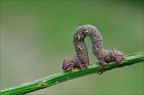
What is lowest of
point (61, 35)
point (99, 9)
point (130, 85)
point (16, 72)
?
point (130, 85)

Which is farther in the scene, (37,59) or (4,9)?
(4,9)

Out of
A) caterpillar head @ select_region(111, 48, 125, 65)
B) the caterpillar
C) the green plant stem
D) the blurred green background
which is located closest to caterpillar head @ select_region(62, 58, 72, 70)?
the caterpillar

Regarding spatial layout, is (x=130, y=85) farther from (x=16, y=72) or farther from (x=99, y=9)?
(x=99, y=9)

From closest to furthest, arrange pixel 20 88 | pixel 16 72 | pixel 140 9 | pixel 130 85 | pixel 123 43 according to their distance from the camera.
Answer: pixel 20 88 → pixel 130 85 → pixel 16 72 → pixel 123 43 → pixel 140 9

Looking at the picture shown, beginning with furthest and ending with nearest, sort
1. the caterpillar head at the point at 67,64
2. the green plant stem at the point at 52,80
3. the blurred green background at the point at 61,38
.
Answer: the blurred green background at the point at 61,38
the caterpillar head at the point at 67,64
the green plant stem at the point at 52,80

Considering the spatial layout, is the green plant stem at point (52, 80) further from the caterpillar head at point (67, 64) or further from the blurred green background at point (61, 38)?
the blurred green background at point (61, 38)

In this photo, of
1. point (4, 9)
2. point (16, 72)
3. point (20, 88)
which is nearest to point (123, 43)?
point (16, 72)

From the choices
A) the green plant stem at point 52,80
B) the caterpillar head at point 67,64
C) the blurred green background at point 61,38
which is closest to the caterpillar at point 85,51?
the caterpillar head at point 67,64

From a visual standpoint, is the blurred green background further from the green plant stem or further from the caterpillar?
the green plant stem

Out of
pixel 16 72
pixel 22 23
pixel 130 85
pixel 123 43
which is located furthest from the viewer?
pixel 22 23
